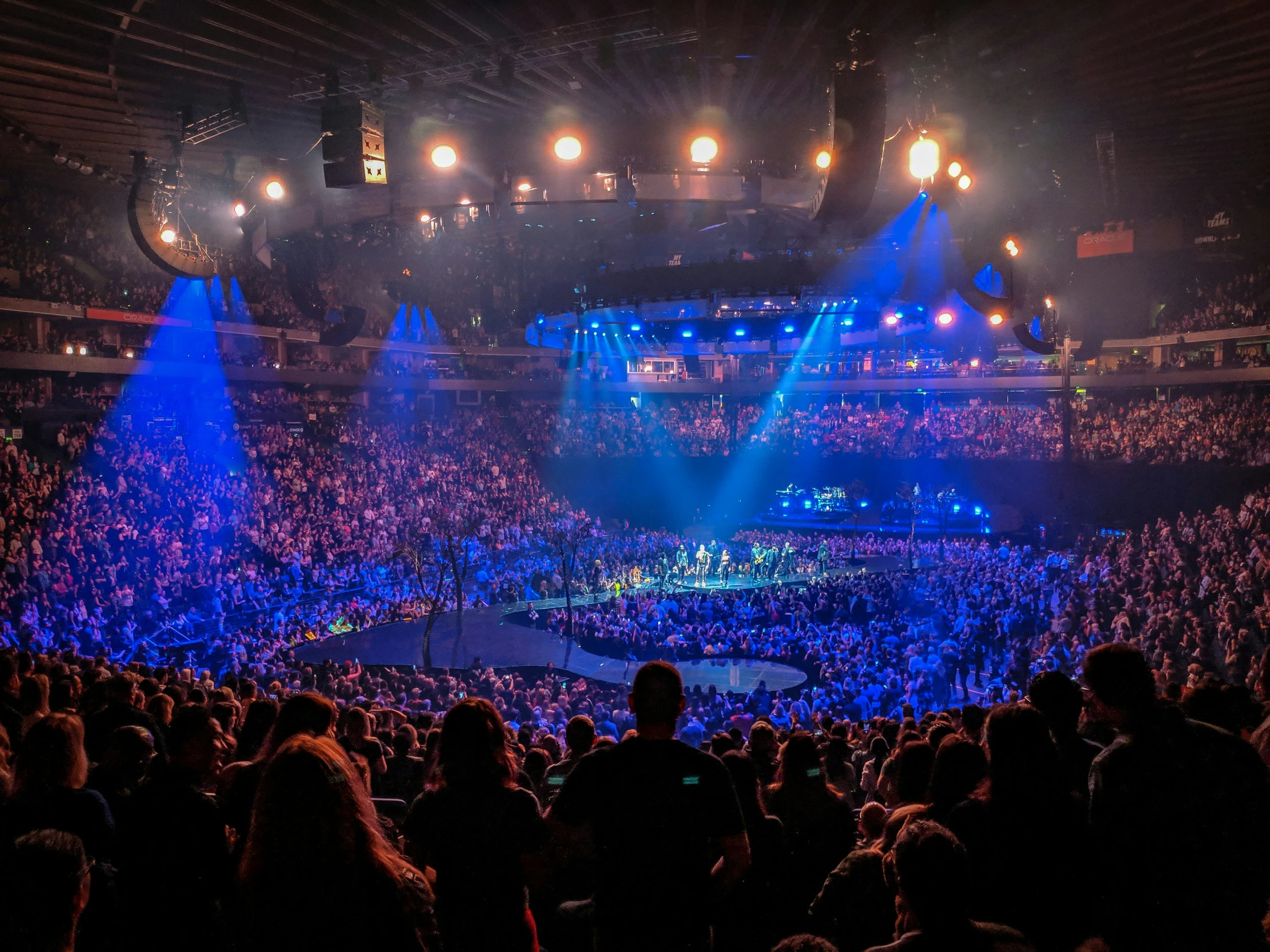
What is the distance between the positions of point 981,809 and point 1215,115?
36.8 ft

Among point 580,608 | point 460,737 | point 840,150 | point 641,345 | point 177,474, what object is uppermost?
point 641,345

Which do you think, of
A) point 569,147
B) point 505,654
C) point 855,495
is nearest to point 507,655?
point 505,654

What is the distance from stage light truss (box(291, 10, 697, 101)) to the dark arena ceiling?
2 centimetres

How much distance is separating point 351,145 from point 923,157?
5413 millimetres

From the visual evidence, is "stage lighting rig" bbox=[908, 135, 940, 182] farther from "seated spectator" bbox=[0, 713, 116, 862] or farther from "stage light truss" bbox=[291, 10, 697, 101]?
"seated spectator" bbox=[0, 713, 116, 862]

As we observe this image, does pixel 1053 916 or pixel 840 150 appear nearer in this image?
pixel 1053 916

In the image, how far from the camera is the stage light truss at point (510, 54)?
22.7ft

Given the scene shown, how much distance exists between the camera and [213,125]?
8375mm

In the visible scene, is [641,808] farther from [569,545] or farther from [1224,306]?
[1224,306]

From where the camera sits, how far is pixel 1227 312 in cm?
2409

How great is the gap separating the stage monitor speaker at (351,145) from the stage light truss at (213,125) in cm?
132

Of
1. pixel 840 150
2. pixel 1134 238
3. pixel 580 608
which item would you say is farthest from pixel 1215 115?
pixel 580 608

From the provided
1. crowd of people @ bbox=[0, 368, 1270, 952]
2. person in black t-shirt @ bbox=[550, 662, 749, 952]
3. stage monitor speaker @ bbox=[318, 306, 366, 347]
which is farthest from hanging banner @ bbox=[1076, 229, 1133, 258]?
person in black t-shirt @ bbox=[550, 662, 749, 952]

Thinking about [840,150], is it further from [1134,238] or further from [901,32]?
[1134,238]
